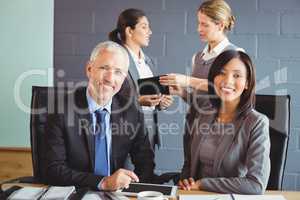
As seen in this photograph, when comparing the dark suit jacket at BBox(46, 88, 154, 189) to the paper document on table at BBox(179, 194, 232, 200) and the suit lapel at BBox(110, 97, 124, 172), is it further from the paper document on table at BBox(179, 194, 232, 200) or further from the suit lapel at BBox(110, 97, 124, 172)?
the paper document on table at BBox(179, 194, 232, 200)

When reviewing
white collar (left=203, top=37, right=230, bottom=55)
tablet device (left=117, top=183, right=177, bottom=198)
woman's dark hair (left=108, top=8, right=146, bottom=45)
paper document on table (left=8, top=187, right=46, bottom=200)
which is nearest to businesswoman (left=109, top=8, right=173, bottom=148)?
woman's dark hair (left=108, top=8, right=146, bottom=45)

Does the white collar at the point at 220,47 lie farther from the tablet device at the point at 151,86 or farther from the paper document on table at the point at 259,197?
the paper document on table at the point at 259,197

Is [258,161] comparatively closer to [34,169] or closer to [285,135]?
[285,135]

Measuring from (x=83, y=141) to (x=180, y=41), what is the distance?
0.71m

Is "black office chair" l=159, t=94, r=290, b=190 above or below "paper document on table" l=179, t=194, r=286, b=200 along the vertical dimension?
above

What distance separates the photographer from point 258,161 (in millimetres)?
1976

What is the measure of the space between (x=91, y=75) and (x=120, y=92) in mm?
175

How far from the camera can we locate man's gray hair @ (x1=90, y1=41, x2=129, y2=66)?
6.95 feet

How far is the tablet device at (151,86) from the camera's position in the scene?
214 cm

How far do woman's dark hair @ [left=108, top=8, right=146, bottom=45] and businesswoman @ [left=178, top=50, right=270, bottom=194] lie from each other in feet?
1.55

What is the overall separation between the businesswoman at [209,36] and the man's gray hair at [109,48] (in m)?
0.34

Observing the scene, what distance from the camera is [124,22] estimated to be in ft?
7.08

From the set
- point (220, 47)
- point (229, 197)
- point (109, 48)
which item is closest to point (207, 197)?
point (229, 197)

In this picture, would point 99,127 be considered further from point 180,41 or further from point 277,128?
point 277,128
